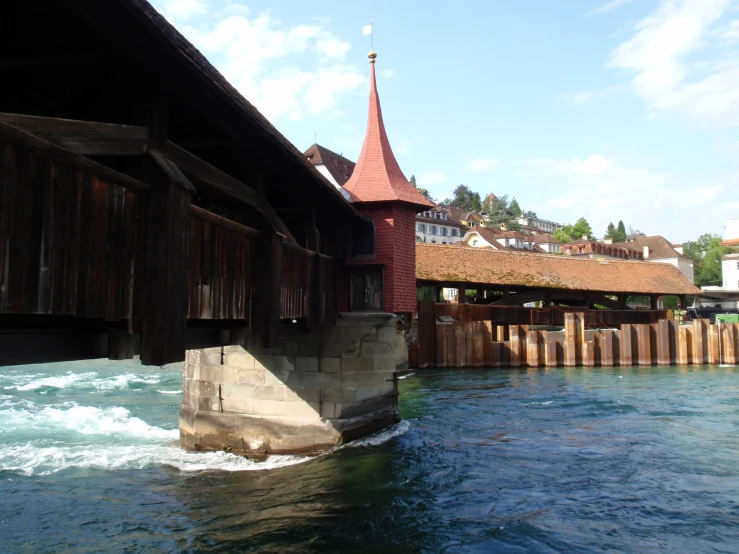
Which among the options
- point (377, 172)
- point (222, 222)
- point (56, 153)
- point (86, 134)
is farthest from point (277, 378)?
point (56, 153)

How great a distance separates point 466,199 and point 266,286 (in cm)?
13519

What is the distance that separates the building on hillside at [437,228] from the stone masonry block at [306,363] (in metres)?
68.4

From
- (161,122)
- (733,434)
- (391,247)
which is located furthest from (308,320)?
(733,434)

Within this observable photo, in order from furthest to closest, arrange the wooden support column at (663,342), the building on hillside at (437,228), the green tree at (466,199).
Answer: the green tree at (466,199) → the building on hillside at (437,228) → the wooden support column at (663,342)

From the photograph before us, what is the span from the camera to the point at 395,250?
13836 millimetres

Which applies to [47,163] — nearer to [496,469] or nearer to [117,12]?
[117,12]

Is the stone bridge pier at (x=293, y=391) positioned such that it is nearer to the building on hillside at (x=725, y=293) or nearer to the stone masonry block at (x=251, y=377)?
the stone masonry block at (x=251, y=377)

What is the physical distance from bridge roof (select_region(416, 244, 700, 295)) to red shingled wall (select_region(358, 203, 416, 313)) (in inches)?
456

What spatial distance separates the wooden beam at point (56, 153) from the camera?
343cm

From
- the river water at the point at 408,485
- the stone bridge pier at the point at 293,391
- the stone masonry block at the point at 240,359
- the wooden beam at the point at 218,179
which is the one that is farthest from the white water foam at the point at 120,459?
the wooden beam at the point at 218,179

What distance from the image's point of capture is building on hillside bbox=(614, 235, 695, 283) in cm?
7631

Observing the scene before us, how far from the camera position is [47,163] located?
3752mm

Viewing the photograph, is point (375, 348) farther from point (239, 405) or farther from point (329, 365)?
point (239, 405)

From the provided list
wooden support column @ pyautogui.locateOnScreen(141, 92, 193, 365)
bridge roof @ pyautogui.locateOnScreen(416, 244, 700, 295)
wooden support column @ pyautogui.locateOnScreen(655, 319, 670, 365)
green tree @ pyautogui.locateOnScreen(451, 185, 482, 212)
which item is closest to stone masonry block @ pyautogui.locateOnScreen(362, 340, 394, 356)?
wooden support column @ pyautogui.locateOnScreen(141, 92, 193, 365)
